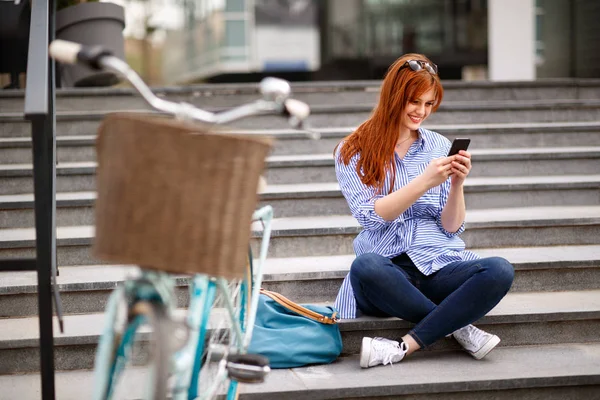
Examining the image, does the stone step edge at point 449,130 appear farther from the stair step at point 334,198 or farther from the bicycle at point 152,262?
the bicycle at point 152,262

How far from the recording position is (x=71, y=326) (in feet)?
10.8

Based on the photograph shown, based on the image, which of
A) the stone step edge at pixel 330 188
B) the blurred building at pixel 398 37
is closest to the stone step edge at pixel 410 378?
the stone step edge at pixel 330 188

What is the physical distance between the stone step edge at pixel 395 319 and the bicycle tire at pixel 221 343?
24.5 inches

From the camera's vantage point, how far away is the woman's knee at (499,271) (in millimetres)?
2938

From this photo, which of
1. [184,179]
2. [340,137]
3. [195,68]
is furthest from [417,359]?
[195,68]

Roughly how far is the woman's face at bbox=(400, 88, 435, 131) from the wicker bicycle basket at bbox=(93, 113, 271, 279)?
141cm

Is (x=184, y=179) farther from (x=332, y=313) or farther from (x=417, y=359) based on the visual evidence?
(x=417, y=359)

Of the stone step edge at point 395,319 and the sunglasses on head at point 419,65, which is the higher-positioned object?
the sunglasses on head at point 419,65

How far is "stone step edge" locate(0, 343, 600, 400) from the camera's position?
2.85 meters

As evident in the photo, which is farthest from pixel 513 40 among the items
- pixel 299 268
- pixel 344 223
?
pixel 299 268

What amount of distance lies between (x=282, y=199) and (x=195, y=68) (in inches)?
369

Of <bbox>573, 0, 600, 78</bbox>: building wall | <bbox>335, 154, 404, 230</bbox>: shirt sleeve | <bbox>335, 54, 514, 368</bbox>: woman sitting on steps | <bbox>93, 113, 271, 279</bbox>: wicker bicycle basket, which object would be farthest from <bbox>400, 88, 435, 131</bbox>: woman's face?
<bbox>573, 0, 600, 78</bbox>: building wall

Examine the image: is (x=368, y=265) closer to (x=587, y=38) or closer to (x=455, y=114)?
(x=455, y=114)

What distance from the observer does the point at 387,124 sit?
320cm
